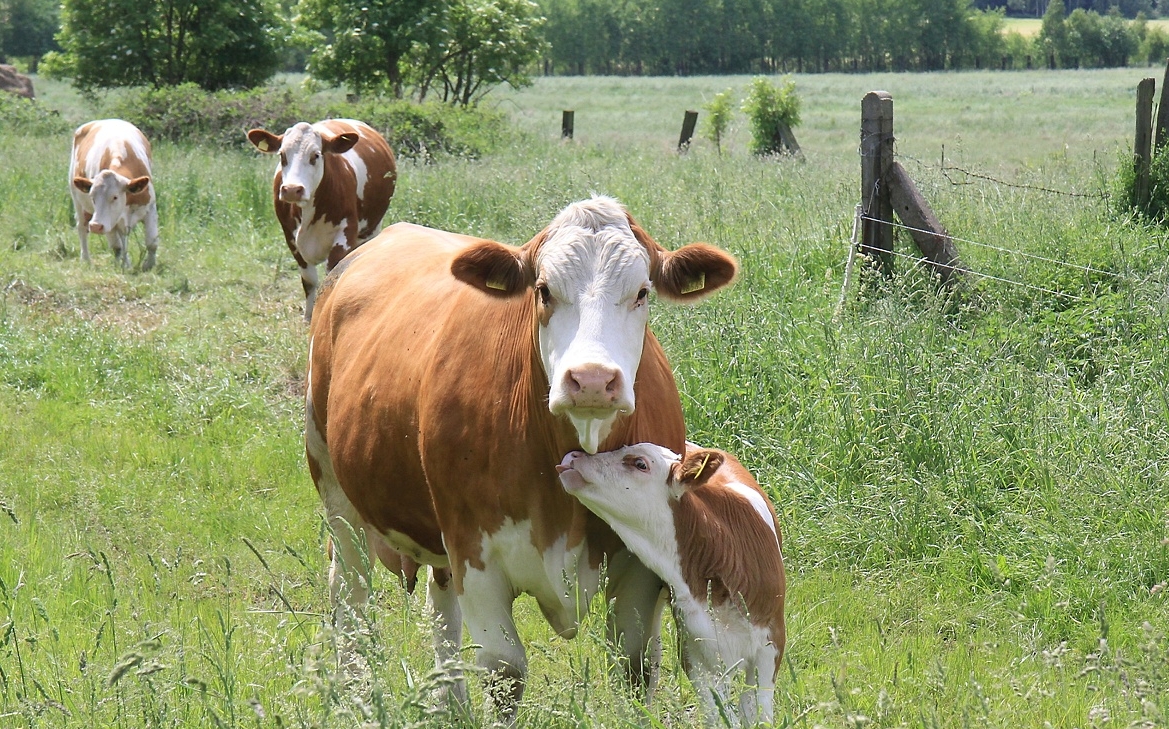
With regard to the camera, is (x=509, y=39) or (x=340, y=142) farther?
(x=509, y=39)

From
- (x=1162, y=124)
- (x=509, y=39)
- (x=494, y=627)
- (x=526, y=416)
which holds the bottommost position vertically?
(x=494, y=627)

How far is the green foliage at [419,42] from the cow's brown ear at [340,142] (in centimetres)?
1442

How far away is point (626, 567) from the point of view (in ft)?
10.8

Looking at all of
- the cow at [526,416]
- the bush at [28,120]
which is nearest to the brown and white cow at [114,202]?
the bush at [28,120]

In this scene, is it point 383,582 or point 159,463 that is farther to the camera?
point 159,463

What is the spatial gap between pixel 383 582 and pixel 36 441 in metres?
3.17

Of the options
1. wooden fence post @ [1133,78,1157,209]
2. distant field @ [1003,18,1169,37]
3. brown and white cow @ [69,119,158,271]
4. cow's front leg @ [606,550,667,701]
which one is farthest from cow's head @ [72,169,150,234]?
distant field @ [1003,18,1169,37]

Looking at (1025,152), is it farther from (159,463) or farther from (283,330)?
(159,463)

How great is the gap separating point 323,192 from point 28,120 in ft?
48.7

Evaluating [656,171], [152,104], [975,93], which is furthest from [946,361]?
[975,93]

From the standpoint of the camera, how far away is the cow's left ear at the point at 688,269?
10.4 feet

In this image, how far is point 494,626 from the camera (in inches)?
129

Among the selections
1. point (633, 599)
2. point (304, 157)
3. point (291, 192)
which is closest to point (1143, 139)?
point (633, 599)

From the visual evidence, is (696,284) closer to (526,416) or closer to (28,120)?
(526,416)
